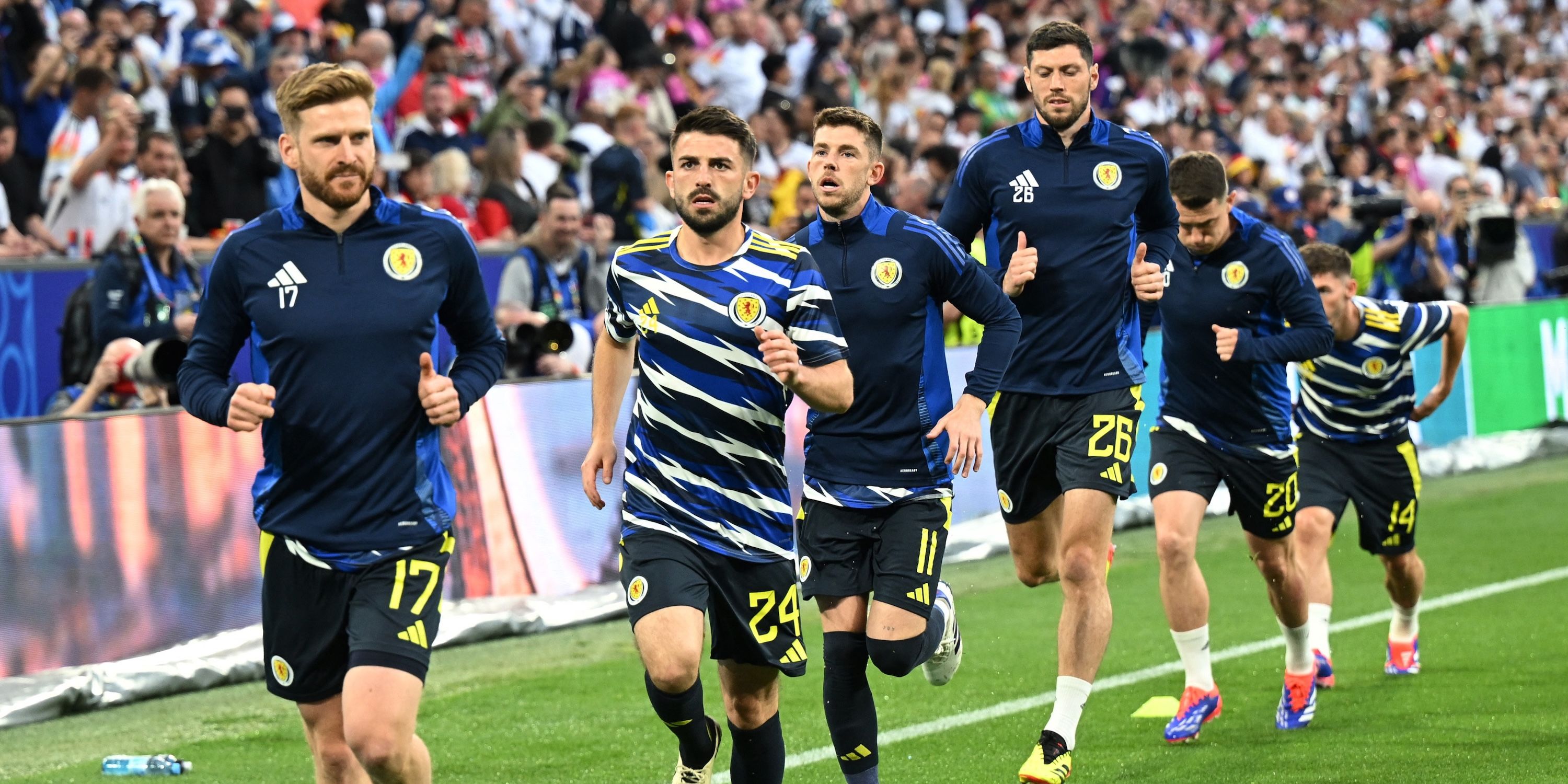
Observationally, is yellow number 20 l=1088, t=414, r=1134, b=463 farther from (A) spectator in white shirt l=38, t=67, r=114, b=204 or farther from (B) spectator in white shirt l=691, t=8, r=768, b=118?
(B) spectator in white shirt l=691, t=8, r=768, b=118

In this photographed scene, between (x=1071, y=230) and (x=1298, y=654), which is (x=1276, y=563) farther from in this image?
(x=1071, y=230)

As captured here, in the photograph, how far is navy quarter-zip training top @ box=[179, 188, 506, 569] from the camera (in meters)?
5.07

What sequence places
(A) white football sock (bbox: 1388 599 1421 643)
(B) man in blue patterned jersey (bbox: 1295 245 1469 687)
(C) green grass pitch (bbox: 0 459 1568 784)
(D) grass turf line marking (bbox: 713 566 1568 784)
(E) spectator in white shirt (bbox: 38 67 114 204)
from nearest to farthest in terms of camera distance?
1. (C) green grass pitch (bbox: 0 459 1568 784)
2. (D) grass turf line marking (bbox: 713 566 1568 784)
3. (B) man in blue patterned jersey (bbox: 1295 245 1469 687)
4. (A) white football sock (bbox: 1388 599 1421 643)
5. (E) spectator in white shirt (bbox: 38 67 114 204)

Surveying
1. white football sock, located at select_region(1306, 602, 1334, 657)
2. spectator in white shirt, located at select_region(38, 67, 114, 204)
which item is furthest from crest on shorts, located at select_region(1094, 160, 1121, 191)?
spectator in white shirt, located at select_region(38, 67, 114, 204)

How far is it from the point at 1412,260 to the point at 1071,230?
36.9 ft

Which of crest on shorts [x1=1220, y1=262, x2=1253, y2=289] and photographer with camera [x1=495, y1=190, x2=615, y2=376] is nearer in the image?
crest on shorts [x1=1220, y1=262, x2=1253, y2=289]

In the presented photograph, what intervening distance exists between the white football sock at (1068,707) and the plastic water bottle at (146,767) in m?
3.24

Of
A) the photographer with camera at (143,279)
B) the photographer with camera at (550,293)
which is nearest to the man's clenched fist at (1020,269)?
the photographer with camera at (550,293)

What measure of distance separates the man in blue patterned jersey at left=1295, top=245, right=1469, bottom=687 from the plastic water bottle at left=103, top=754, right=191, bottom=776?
484 centimetres

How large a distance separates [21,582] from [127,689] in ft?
2.19

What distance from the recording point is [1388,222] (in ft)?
59.2

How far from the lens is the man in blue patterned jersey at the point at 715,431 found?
5648 mm

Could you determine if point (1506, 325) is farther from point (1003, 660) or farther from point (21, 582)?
point (21, 582)

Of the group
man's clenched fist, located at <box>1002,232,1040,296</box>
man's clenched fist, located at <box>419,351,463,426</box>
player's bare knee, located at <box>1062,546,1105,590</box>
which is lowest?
player's bare knee, located at <box>1062,546,1105,590</box>
